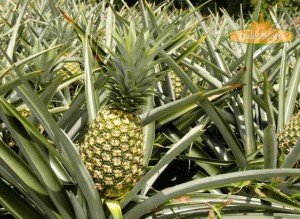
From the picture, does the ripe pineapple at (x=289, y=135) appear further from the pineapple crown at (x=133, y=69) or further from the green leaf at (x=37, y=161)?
the green leaf at (x=37, y=161)

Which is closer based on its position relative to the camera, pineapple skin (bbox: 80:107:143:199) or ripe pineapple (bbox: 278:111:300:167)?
pineapple skin (bbox: 80:107:143:199)

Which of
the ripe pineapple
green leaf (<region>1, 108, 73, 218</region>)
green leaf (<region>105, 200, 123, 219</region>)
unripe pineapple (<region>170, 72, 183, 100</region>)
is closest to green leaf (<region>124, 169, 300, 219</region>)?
green leaf (<region>105, 200, 123, 219</region>)

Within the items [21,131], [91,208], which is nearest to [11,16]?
[21,131]

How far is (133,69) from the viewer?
100cm

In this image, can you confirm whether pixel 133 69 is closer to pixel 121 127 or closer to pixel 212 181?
pixel 121 127

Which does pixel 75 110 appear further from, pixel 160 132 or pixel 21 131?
pixel 160 132

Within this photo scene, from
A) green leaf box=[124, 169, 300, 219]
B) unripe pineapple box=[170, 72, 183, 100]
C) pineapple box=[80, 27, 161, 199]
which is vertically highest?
pineapple box=[80, 27, 161, 199]

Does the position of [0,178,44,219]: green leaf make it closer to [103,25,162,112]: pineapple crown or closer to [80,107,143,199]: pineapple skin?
[80,107,143,199]: pineapple skin

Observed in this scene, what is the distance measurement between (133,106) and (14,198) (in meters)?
0.36

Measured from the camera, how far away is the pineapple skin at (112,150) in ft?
3.37

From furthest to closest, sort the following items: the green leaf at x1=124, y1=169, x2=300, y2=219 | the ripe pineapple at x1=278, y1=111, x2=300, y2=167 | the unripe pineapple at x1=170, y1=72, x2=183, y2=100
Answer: the unripe pineapple at x1=170, y1=72, x2=183, y2=100
the ripe pineapple at x1=278, y1=111, x2=300, y2=167
the green leaf at x1=124, y1=169, x2=300, y2=219

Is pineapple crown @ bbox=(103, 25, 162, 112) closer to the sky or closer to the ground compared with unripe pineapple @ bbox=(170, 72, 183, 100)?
closer to the sky

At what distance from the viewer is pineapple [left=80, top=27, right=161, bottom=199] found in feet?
3.29

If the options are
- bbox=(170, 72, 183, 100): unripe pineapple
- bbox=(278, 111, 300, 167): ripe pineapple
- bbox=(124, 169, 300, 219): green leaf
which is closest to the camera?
bbox=(124, 169, 300, 219): green leaf
